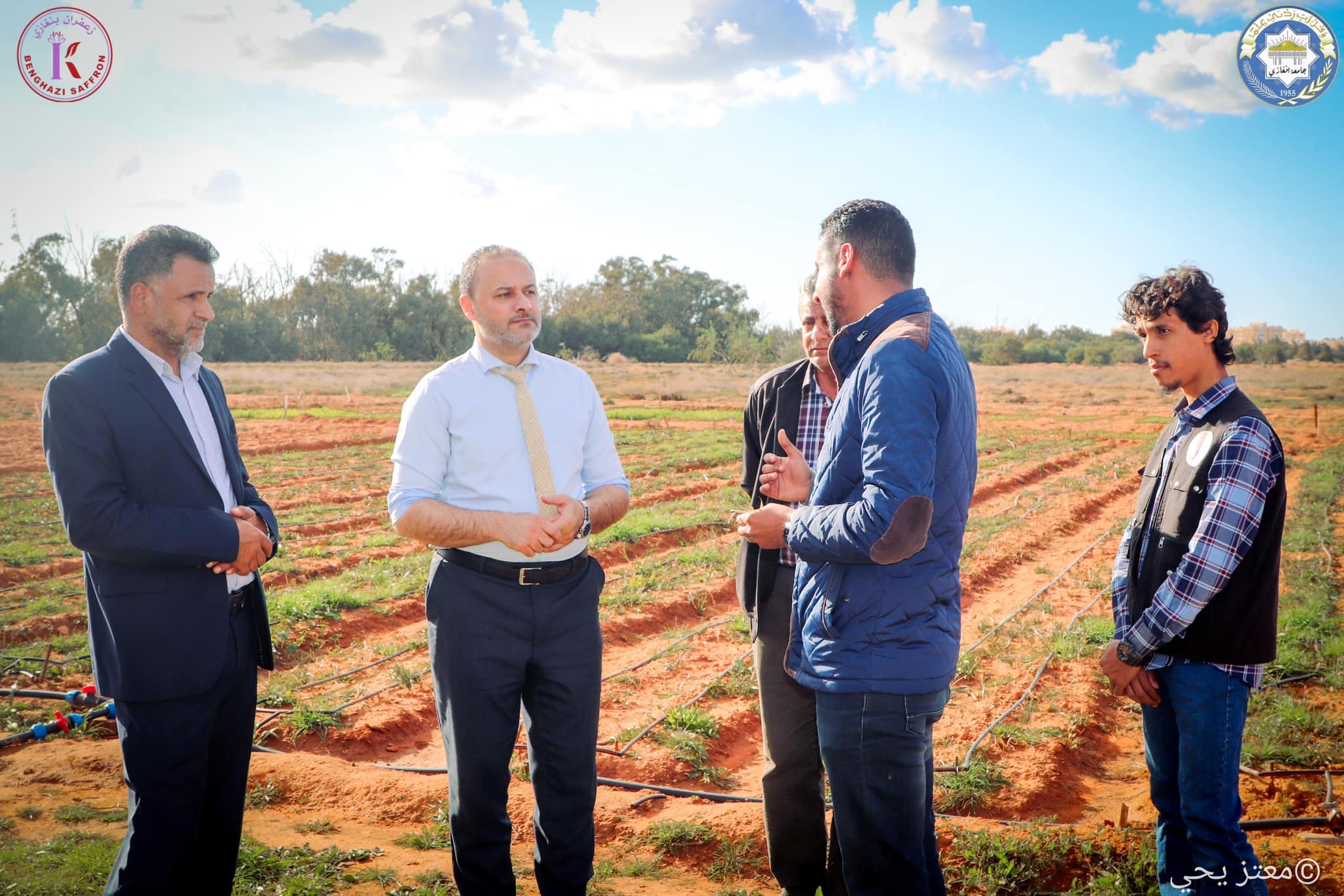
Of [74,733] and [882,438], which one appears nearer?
[882,438]

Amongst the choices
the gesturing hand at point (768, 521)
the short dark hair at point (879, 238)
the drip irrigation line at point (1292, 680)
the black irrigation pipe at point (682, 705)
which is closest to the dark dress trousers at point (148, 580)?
the gesturing hand at point (768, 521)

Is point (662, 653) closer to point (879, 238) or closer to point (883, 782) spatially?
point (883, 782)

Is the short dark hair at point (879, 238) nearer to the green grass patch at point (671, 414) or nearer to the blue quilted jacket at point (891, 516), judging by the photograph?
the blue quilted jacket at point (891, 516)

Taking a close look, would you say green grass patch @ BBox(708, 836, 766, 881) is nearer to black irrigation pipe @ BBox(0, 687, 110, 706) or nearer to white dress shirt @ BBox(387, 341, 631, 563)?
white dress shirt @ BBox(387, 341, 631, 563)

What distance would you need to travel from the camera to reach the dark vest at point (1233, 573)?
2.29m

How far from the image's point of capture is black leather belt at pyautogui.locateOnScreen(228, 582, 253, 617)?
2.57 m

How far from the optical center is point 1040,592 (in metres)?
7.36

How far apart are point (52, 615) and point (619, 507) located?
Answer: 19.5 feet

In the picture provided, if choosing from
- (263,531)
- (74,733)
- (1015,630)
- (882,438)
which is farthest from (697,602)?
(882,438)

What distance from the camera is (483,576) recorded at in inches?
100

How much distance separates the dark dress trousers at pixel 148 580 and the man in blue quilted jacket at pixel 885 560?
1.65 m

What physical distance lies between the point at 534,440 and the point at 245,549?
0.88m

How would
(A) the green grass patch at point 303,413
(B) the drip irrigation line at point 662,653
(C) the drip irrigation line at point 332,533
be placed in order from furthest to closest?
(A) the green grass patch at point 303,413 → (C) the drip irrigation line at point 332,533 → (B) the drip irrigation line at point 662,653

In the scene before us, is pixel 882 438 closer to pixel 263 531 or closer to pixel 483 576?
pixel 483 576
